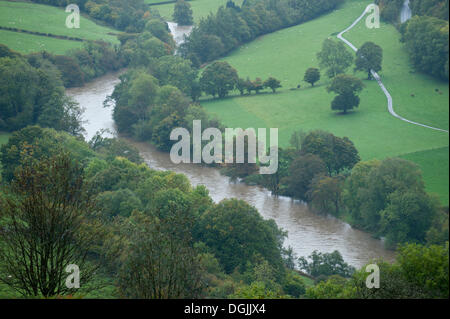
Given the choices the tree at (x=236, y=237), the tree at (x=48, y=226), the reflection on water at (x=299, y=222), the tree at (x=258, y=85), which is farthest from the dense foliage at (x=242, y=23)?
the tree at (x=48, y=226)

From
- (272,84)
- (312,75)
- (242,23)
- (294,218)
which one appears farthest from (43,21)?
(294,218)

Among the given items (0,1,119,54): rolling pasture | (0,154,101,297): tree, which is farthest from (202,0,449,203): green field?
(0,1,119,54): rolling pasture

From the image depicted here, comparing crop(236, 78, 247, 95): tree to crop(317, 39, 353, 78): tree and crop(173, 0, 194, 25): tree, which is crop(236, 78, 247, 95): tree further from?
crop(173, 0, 194, 25): tree

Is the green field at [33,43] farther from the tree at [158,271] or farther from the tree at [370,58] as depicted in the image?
the tree at [158,271]

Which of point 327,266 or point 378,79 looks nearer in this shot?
point 327,266

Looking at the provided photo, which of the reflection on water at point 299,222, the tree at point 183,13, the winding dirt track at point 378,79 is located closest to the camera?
the reflection on water at point 299,222

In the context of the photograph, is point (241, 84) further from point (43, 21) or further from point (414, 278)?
point (414, 278)
